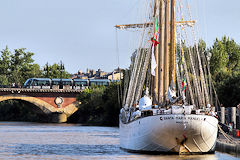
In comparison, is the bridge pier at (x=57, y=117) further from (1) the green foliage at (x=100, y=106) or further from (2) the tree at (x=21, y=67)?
(2) the tree at (x=21, y=67)

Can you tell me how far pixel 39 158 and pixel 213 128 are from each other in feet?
37.5

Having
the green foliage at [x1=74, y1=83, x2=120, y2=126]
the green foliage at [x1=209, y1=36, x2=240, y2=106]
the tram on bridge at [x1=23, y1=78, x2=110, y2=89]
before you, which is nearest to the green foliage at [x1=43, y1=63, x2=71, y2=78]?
the tram on bridge at [x1=23, y1=78, x2=110, y2=89]

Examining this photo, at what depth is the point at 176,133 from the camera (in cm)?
3025

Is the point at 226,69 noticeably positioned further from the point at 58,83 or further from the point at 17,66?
the point at 17,66

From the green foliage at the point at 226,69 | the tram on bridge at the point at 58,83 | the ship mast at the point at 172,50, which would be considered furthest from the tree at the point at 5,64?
the ship mast at the point at 172,50

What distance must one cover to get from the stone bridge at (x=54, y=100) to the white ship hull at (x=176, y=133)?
84958 mm

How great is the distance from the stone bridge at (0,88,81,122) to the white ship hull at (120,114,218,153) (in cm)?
8496

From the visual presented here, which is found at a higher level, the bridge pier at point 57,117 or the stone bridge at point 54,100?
the stone bridge at point 54,100

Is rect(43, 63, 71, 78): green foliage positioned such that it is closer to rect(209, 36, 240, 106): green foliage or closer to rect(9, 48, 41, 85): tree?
rect(9, 48, 41, 85): tree

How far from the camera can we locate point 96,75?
7726 inches

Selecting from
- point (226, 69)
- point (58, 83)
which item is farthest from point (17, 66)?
point (226, 69)

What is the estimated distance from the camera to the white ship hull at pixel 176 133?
29.9 meters

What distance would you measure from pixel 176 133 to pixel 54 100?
92.4 meters

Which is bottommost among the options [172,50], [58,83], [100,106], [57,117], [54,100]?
[57,117]
